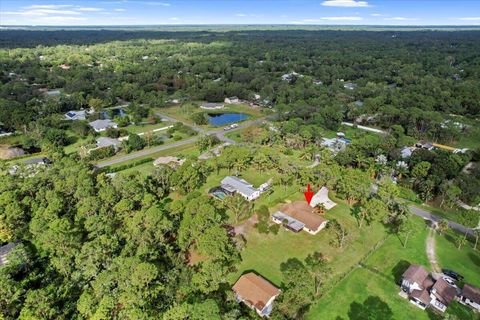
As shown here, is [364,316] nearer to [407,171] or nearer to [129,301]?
[129,301]

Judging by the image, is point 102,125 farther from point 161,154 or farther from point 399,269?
point 399,269

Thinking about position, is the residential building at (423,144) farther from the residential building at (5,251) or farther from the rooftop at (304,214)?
the residential building at (5,251)

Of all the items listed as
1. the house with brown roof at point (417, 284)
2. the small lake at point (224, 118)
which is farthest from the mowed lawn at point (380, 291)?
the small lake at point (224, 118)

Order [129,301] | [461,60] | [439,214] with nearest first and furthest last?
[129,301]
[439,214]
[461,60]

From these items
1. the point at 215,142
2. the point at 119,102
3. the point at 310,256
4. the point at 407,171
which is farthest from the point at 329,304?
the point at 119,102

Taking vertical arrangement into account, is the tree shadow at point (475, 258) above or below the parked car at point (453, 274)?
below

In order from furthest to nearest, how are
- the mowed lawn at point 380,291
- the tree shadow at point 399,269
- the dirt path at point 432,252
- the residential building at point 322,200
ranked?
the residential building at point 322,200 < the dirt path at point 432,252 < the tree shadow at point 399,269 < the mowed lawn at point 380,291

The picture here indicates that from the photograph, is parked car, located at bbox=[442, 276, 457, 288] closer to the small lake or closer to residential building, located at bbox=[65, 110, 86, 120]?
the small lake
